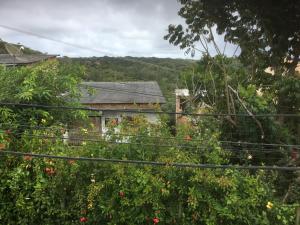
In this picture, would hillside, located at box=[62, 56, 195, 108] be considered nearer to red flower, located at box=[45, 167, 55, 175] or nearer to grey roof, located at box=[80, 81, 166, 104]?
grey roof, located at box=[80, 81, 166, 104]

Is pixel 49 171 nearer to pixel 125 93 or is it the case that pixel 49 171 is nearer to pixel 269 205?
pixel 269 205

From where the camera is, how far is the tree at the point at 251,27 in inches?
345

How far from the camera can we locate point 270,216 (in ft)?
16.7

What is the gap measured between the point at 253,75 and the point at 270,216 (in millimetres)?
5935

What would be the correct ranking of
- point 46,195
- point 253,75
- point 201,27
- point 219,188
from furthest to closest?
point 253,75, point 201,27, point 46,195, point 219,188

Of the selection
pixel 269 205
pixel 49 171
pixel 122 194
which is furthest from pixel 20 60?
Result: pixel 269 205

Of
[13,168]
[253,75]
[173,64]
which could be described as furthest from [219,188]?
[173,64]

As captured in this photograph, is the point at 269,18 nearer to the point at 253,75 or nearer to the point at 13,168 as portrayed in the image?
the point at 253,75

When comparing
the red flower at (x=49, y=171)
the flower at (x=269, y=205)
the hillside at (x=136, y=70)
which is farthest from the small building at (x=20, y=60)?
the flower at (x=269, y=205)

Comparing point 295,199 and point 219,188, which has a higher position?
point 219,188

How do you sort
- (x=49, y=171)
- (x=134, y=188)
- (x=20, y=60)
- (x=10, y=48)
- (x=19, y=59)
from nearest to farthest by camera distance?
(x=134, y=188), (x=49, y=171), (x=20, y=60), (x=19, y=59), (x=10, y=48)

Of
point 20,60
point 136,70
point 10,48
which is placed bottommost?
point 136,70

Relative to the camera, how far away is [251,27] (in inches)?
381

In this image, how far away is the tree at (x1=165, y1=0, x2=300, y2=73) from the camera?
877 centimetres
